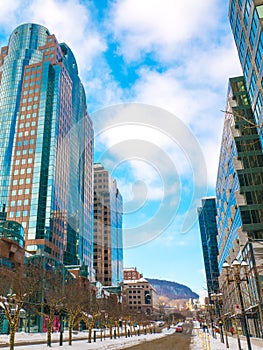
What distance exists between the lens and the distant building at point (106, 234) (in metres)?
166

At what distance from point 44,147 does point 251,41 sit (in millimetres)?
82453

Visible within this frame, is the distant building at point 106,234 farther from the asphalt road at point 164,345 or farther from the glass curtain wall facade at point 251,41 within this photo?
the glass curtain wall facade at point 251,41

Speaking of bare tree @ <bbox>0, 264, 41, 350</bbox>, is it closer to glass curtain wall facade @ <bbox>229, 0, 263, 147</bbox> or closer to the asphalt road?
the asphalt road

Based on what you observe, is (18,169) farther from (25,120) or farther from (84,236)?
(84,236)

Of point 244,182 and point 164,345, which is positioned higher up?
point 244,182

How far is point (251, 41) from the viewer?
41.9m

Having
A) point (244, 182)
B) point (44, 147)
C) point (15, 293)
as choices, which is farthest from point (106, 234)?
point (15, 293)

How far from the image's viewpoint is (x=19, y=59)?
425 feet

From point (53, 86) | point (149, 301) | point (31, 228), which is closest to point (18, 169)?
point (31, 228)

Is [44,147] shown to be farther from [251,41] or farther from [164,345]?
[164,345]

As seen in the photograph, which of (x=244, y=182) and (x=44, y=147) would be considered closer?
(x=244, y=182)

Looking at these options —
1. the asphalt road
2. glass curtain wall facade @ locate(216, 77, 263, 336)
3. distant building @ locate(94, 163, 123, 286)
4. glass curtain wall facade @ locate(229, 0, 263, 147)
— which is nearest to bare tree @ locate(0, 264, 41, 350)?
the asphalt road

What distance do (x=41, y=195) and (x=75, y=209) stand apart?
80.0 ft

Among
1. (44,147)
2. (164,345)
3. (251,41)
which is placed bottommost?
(164,345)
